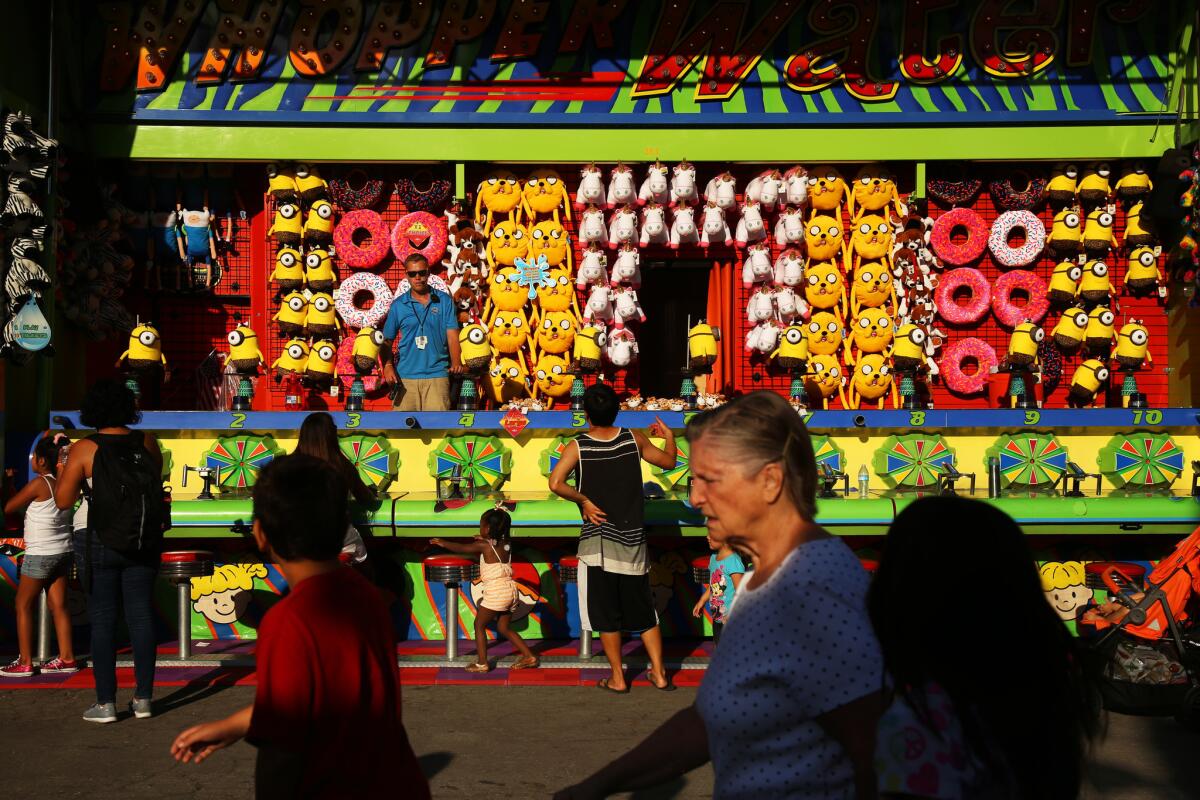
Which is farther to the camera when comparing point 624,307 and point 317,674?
point 624,307

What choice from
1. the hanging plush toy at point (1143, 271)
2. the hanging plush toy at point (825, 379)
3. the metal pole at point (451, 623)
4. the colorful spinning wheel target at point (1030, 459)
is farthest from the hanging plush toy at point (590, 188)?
the hanging plush toy at point (1143, 271)

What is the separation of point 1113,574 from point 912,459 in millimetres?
1778

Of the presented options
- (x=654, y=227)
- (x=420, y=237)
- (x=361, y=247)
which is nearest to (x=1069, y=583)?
(x=654, y=227)

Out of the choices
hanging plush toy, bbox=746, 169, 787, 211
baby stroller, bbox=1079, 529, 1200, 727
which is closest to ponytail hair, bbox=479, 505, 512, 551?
baby stroller, bbox=1079, 529, 1200, 727

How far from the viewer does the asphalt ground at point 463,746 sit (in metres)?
5.34

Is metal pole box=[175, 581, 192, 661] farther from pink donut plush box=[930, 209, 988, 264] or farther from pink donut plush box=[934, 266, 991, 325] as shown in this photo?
pink donut plush box=[930, 209, 988, 264]

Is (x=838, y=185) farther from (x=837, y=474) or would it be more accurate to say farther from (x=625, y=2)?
(x=837, y=474)

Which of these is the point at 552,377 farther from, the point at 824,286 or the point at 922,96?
the point at 922,96

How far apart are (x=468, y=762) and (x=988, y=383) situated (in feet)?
21.4

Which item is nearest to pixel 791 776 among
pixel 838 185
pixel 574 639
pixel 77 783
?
pixel 77 783

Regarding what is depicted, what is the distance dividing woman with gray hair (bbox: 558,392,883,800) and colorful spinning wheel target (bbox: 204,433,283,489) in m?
6.51

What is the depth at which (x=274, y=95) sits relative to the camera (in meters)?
10.2

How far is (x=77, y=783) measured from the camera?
537 cm

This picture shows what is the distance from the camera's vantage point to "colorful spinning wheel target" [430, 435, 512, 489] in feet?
27.9
